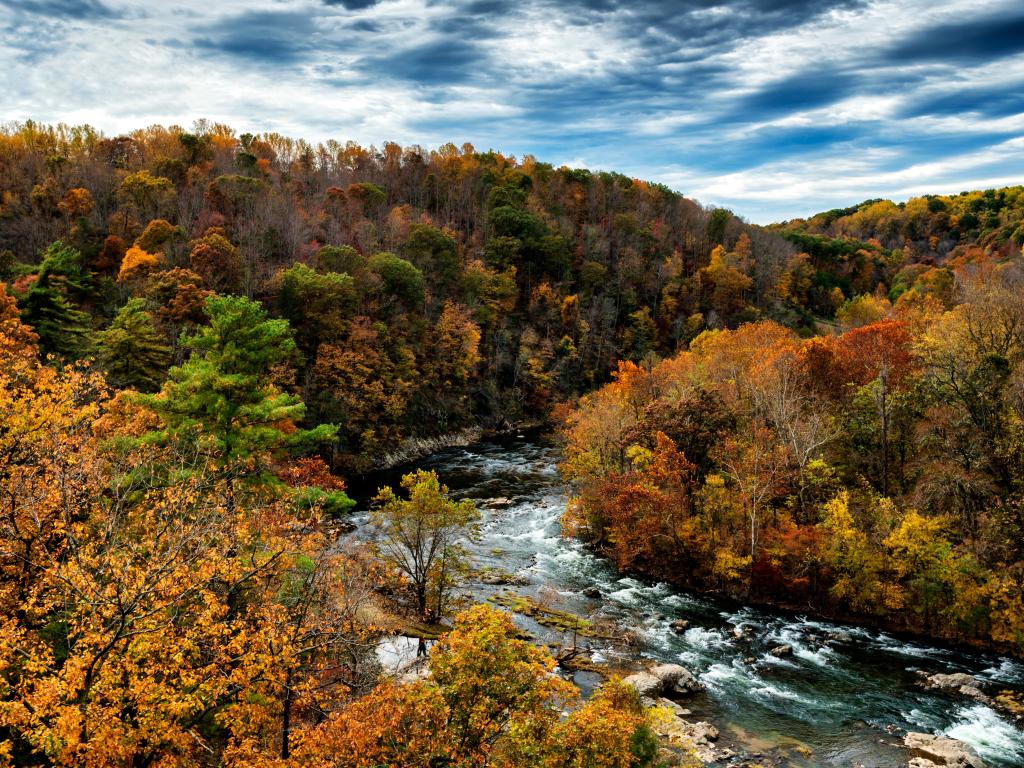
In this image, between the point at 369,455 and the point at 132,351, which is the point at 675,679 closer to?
the point at 369,455

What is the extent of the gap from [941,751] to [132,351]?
145 feet

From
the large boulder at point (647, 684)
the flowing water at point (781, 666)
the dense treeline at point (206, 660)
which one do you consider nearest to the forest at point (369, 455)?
the dense treeline at point (206, 660)

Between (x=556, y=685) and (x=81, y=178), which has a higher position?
(x=81, y=178)

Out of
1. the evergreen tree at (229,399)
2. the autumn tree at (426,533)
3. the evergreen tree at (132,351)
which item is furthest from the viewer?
the evergreen tree at (132,351)

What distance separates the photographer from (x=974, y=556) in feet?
84.9

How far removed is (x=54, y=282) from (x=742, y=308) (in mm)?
87265

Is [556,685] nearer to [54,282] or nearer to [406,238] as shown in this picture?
[54,282]

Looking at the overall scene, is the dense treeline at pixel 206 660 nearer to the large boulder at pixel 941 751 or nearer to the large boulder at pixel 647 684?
the large boulder at pixel 647 684

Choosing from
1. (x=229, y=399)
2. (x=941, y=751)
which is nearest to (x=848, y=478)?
(x=941, y=751)

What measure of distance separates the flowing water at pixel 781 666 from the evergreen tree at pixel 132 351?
672 inches

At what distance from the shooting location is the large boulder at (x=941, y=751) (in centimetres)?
1800

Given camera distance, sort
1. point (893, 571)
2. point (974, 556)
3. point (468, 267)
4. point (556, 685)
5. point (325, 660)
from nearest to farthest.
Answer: point (556, 685)
point (325, 660)
point (974, 556)
point (893, 571)
point (468, 267)

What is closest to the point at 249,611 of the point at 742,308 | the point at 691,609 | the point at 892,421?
the point at 691,609

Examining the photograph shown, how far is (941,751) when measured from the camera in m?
18.5
